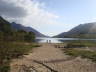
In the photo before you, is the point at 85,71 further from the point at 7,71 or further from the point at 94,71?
the point at 7,71

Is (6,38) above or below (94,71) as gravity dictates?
above

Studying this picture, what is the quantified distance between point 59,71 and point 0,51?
17.4ft

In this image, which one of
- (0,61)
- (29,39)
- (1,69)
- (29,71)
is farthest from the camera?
(29,39)

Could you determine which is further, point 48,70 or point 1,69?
point 48,70

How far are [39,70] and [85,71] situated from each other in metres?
3.89

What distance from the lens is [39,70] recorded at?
1630 centimetres

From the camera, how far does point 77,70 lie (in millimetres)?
16266

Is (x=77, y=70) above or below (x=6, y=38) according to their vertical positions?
below

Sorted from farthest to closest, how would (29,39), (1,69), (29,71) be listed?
1. (29,39)
2. (29,71)
3. (1,69)

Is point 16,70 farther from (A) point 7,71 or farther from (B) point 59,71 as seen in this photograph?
(B) point 59,71

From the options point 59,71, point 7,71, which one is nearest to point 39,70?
point 59,71

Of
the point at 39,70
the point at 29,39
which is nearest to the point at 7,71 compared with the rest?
the point at 39,70


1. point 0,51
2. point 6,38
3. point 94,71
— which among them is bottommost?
point 94,71

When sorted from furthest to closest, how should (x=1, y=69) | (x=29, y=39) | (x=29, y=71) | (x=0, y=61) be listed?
1. (x=29, y=39)
2. (x=0, y=61)
3. (x=29, y=71)
4. (x=1, y=69)
